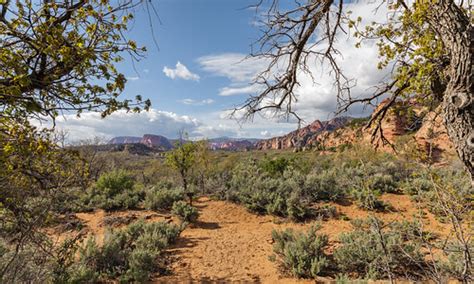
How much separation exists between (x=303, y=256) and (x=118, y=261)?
4.10m

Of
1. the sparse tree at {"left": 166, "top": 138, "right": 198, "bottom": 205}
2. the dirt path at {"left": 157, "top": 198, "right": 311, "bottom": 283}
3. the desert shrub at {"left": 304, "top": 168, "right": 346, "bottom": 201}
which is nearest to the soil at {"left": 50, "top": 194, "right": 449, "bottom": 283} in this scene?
the dirt path at {"left": 157, "top": 198, "right": 311, "bottom": 283}

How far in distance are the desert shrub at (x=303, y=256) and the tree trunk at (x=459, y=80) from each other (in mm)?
3710

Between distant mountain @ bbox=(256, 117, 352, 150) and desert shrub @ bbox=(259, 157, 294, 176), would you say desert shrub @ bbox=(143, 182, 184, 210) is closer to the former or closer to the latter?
desert shrub @ bbox=(259, 157, 294, 176)

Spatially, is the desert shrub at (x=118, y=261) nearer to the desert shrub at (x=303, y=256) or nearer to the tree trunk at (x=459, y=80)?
the desert shrub at (x=303, y=256)

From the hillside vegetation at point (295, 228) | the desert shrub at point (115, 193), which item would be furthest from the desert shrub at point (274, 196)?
the desert shrub at point (115, 193)

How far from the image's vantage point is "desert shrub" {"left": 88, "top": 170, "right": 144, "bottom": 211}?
35.5ft

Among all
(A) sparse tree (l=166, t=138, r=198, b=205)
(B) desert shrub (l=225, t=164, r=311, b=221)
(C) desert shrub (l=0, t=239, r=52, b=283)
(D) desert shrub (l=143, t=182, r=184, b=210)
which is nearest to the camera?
(C) desert shrub (l=0, t=239, r=52, b=283)

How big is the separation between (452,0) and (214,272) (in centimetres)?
590

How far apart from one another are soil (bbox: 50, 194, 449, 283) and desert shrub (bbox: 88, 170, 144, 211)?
1.86ft

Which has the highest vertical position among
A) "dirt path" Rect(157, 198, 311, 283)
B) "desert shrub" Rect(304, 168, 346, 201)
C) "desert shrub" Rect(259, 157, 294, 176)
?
"desert shrub" Rect(259, 157, 294, 176)

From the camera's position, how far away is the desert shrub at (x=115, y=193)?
10806 millimetres

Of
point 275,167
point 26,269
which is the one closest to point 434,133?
point 26,269

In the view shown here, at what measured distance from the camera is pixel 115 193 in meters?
12.3

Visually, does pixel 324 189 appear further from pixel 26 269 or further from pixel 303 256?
pixel 26 269
